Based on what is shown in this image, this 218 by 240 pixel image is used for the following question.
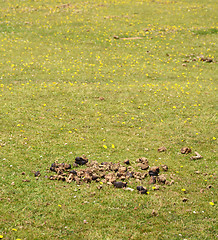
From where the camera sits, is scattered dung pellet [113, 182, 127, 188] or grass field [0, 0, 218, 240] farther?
scattered dung pellet [113, 182, 127, 188]

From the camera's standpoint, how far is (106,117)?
15.6 m

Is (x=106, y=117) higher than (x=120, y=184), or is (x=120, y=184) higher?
(x=120, y=184)

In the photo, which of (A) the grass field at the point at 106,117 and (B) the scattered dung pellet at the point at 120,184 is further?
(B) the scattered dung pellet at the point at 120,184

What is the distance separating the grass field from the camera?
8.68m

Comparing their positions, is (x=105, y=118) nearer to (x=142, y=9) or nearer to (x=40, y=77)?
(x=40, y=77)

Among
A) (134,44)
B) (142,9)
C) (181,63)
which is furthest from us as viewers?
(142,9)

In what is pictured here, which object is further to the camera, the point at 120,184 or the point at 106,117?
the point at 106,117

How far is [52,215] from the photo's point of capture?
8633 mm

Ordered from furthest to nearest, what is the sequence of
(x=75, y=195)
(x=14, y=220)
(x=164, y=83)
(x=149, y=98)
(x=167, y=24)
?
1. (x=167, y=24)
2. (x=164, y=83)
3. (x=149, y=98)
4. (x=75, y=195)
5. (x=14, y=220)

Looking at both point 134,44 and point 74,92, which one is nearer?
point 74,92

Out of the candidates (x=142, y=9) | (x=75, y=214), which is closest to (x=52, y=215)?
(x=75, y=214)

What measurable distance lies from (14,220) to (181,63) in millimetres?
19657

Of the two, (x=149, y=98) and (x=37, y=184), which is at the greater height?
(x=37, y=184)

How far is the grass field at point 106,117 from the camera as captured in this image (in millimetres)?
8680
